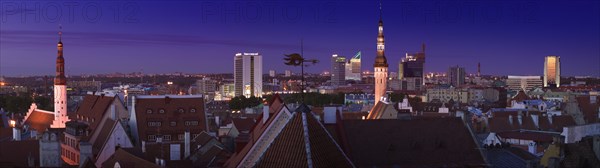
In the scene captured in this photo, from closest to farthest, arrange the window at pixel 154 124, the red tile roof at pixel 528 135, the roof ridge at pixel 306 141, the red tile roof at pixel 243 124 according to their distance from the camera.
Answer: the roof ridge at pixel 306 141 < the window at pixel 154 124 < the red tile roof at pixel 528 135 < the red tile roof at pixel 243 124

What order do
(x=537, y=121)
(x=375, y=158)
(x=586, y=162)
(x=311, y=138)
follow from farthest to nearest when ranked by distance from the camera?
(x=537, y=121) < (x=586, y=162) < (x=375, y=158) < (x=311, y=138)

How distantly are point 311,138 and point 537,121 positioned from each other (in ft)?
175

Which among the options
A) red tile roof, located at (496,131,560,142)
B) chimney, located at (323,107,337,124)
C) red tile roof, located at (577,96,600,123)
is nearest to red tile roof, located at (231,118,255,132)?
red tile roof, located at (496,131,560,142)

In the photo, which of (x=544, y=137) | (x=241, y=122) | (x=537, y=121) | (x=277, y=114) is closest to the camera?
(x=277, y=114)

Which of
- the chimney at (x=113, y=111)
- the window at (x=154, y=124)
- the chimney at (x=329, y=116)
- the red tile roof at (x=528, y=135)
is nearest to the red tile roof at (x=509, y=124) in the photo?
the red tile roof at (x=528, y=135)

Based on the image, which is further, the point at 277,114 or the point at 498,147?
the point at 498,147

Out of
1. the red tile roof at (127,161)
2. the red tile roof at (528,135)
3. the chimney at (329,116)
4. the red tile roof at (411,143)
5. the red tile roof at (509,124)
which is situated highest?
the chimney at (329,116)

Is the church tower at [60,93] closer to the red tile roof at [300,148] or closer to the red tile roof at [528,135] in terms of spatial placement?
the red tile roof at [528,135]

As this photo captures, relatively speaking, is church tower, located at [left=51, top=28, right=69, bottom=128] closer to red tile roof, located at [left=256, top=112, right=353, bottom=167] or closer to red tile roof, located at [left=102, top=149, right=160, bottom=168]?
red tile roof, located at [left=102, top=149, right=160, bottom=168]

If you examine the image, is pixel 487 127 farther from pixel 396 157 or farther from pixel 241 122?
pixel 396 157

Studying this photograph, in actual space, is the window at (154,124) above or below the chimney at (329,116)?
below

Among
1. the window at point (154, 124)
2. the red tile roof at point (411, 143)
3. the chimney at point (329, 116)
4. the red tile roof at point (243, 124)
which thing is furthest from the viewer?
the red tile roof at point (243, 124)

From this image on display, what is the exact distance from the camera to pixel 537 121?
7650 centimetres

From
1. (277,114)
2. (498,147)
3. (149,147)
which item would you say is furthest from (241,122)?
(277,114)
